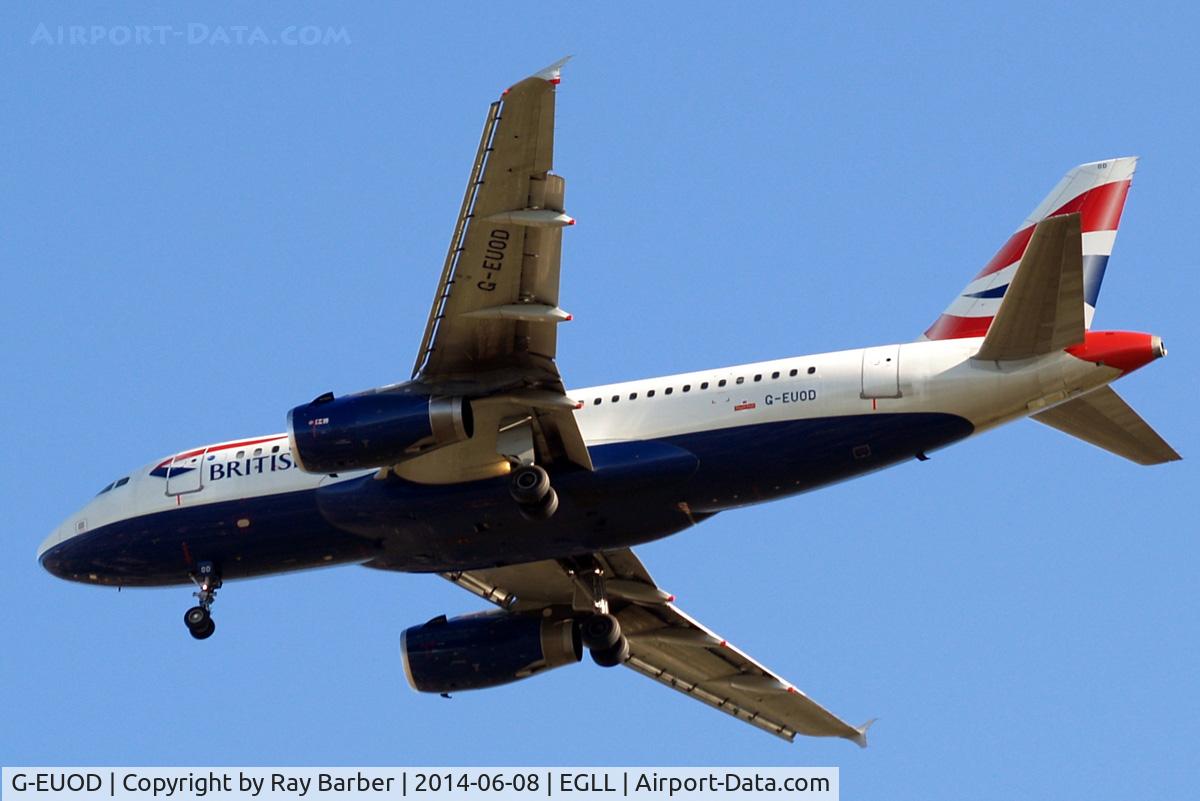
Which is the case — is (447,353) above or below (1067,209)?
below

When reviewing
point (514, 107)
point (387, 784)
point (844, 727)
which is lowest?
point (387, 784)

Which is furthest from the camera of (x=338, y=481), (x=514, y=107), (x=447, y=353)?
(x=338, y=481)

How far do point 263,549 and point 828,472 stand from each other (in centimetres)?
1037

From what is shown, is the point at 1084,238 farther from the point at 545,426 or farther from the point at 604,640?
the point at 604,640

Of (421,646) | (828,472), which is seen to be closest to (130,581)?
(421,646)

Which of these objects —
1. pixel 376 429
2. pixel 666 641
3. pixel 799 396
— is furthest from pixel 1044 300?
pixel 666 641

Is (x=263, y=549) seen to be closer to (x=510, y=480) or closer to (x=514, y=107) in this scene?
(x=510, y=480)

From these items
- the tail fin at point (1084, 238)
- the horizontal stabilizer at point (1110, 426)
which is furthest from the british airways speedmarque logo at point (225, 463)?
the horizontal stabilizer at point (1110, 426)

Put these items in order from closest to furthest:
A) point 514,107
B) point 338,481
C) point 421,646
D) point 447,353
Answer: point 514,107, point 447,353, point 338,481, point 421,646

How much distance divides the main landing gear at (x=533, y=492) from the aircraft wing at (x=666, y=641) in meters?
5.94

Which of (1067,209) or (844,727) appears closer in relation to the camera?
(1067,209)

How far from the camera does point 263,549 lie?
127 ft

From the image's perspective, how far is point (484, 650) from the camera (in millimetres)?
42250

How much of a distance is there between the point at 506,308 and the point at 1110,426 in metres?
10.4
